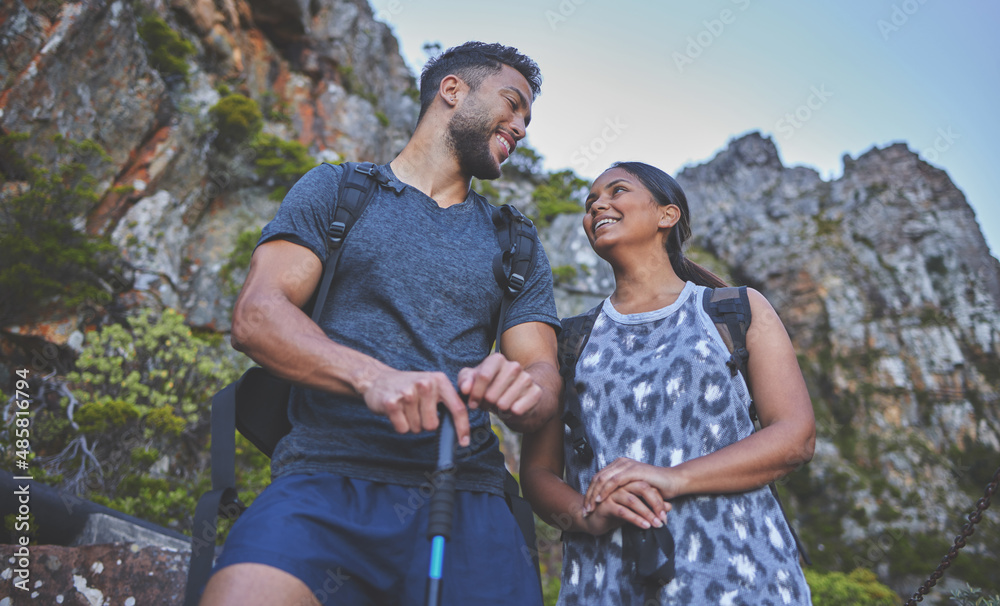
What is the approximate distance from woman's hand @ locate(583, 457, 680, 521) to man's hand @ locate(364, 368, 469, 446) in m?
0.66

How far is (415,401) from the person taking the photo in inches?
64.0

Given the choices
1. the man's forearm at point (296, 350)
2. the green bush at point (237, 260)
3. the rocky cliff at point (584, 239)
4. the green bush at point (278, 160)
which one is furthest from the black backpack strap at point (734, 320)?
the green bush at point (278, 160)

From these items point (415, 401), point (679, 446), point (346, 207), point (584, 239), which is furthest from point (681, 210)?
point (584, 239)

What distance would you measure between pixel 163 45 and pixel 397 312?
543 inches

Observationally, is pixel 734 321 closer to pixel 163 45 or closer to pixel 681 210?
pixel 681 210

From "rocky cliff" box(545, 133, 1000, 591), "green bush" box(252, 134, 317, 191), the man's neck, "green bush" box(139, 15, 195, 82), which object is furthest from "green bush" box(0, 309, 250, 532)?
"rocky cliff" box(545, 133, 1000, 591)

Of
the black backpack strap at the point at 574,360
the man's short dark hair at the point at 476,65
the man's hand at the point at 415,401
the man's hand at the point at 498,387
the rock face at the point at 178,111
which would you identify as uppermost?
the rock face at the point at 178,111

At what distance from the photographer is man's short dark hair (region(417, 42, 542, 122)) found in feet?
9.95

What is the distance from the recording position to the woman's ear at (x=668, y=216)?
3.03m

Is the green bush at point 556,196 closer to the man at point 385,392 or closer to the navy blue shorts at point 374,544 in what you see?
the man at point 385,392

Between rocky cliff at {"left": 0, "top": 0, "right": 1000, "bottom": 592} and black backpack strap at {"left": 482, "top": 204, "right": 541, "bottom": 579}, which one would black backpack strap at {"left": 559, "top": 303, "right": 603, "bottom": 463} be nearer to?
black backpack strap at {"left": 482, "top": 204, "right": 541, "bottom": 579}

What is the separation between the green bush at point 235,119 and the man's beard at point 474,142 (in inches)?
494

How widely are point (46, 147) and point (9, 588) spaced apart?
30.6 ft

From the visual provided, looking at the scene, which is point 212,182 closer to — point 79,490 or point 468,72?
point 79,490
